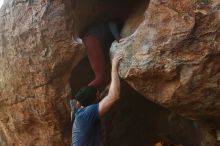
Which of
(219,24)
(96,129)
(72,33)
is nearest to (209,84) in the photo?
(219,24)

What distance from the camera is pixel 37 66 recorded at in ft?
19.1

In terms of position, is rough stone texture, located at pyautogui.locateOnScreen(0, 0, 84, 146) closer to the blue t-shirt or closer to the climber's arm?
the climber's arm

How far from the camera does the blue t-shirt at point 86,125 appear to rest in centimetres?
473

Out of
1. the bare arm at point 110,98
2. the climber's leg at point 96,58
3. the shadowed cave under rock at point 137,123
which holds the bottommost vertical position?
the shadowed cave under rock at point 137,123

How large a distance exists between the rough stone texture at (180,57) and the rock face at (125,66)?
0.04ft

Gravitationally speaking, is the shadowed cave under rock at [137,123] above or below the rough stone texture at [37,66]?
below

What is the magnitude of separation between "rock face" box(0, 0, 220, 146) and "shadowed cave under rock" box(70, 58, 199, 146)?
0.07 ft

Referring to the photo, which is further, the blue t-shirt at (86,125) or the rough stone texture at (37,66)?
the rough stone texture at (37,66)

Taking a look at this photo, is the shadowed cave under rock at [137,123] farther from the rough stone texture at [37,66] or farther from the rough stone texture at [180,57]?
the rough stone texture at [180,57]

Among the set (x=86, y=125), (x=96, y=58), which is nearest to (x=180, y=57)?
(x=86, y=125)

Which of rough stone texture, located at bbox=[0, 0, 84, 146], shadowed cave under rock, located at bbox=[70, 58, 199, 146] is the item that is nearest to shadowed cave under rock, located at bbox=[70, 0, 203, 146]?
shadowed cave under rock, located at bbox=[70, 58, 199, 146]

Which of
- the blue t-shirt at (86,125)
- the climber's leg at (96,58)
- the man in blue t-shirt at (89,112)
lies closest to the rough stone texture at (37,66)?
the climber's leg at (96,58)

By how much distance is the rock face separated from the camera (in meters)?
4.41

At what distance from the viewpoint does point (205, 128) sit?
5504 mm
